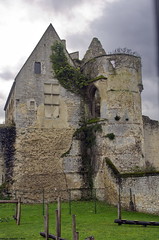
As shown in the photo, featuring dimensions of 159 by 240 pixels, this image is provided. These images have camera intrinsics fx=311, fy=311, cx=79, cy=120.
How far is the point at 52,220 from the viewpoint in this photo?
15672mm

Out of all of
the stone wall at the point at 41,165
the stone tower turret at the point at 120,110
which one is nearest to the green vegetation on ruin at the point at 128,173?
the stone tower turret at the point at 120,110

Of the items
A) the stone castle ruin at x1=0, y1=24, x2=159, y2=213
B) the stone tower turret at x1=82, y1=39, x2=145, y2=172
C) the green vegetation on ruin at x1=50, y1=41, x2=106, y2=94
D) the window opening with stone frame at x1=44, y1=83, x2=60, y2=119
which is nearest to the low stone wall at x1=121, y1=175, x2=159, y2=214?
the stone castle ruin at x1=0, y1=24, x2=159, y2=213

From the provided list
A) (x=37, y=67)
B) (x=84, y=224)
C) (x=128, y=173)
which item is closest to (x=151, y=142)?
(x=128, y=173)

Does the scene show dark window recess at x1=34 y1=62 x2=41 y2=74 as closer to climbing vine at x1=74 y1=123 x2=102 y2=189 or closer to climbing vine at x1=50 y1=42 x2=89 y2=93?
climbing vine at x1=50 y1=42 x2=89 y2=93

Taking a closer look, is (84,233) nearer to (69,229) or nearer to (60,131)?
(69,229)

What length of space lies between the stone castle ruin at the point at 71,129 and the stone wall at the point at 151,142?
466 centimetres

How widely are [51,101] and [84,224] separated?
37.8 feet

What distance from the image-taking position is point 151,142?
27.6 meters

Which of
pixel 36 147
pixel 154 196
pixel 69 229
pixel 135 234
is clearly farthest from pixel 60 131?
pixel 135 234

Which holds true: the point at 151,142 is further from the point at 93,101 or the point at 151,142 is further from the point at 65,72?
the point at 65,72

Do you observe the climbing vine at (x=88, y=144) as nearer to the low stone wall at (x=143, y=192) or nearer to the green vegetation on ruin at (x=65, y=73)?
the green vegetation on ruin at (x=65, y=73)

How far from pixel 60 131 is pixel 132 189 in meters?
7.59

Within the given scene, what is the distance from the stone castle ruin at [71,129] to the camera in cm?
2161

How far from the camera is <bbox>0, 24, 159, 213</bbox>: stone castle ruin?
70.9ft
